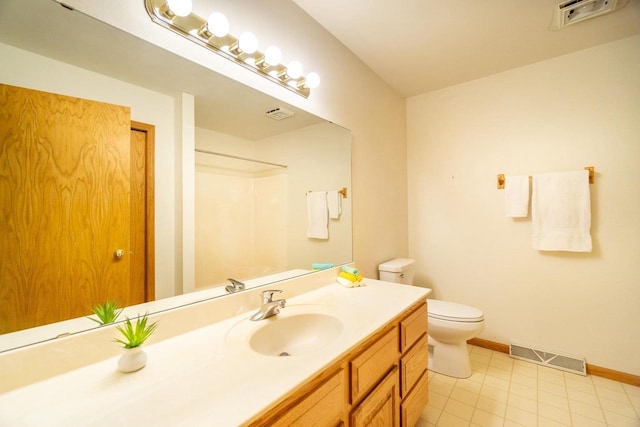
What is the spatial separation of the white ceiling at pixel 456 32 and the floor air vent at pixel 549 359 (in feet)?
7.41

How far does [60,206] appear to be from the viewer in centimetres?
72

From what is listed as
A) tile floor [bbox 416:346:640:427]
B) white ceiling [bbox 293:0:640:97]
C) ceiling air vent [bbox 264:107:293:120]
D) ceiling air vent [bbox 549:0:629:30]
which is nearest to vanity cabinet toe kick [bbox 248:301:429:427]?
tile floor [bbox 416:346:640:427]

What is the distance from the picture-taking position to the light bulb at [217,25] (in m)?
1.00

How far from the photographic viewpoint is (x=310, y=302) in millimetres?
1240

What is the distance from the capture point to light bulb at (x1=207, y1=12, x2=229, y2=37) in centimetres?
100

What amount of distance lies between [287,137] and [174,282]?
0.88 meters

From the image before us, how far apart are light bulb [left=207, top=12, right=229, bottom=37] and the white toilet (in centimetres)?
178

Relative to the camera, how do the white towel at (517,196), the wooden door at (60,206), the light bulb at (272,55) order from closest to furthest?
the wooden door at (60,206) < the light bulb at (272,55) < the white towel at (517,196)

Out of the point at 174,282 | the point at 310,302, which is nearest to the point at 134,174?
A: the point at 174,282

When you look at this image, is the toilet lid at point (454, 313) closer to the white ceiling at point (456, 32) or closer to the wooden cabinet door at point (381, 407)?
the wooden cabinet door at point (381, 407)

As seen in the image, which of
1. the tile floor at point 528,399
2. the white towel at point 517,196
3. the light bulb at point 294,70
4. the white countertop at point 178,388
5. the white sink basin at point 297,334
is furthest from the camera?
the white towel at point 517,196

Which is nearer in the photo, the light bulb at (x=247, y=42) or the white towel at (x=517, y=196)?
the light bulb at (x=247, y=42)

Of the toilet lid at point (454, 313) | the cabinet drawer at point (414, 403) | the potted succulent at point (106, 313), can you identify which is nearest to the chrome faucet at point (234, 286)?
the potted succulent at point (106, 313)

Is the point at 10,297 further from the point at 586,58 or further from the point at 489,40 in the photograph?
the point at 586,58
